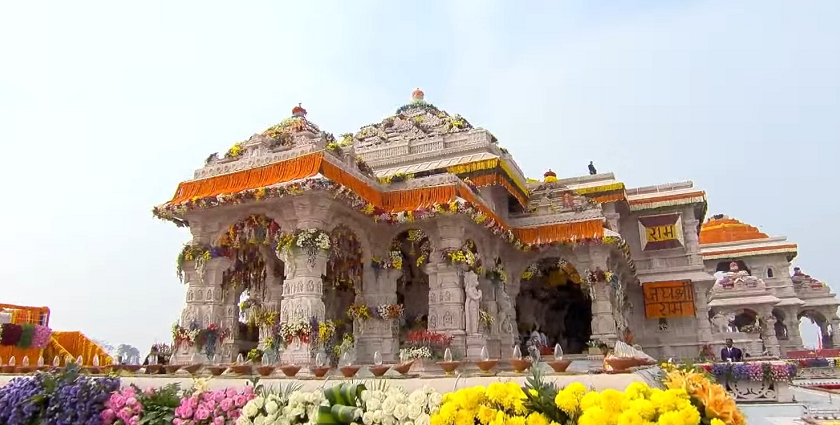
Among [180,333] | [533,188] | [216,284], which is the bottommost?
[180,333]

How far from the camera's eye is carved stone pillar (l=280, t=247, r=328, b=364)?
11.6m

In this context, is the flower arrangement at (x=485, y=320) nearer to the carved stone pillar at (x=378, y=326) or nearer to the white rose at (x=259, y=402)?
the carved stone pillar at (x=378, y=326)

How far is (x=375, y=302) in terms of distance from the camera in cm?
1400

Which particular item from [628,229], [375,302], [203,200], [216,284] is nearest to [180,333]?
[216,284]

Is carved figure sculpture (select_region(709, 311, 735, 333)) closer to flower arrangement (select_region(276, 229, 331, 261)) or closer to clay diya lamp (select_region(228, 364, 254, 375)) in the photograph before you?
flower arrangement (select_region(276, 229, 331, 261))

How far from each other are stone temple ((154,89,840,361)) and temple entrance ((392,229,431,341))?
44mm

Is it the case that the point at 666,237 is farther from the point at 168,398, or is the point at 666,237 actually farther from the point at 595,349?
the point at 168,398

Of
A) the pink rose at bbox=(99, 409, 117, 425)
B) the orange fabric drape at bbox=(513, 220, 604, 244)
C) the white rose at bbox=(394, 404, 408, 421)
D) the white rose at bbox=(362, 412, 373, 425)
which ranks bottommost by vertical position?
the pink rose at bbox=(99, 409, 117, 425)

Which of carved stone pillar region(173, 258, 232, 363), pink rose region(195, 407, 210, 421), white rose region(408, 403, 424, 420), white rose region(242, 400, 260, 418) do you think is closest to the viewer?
white rose region(408, 403, 424, 420)

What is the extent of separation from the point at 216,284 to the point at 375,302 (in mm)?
3818

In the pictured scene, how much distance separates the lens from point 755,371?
12.1 meters

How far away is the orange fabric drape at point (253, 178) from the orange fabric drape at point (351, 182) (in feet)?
0.83

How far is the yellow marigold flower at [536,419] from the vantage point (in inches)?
147

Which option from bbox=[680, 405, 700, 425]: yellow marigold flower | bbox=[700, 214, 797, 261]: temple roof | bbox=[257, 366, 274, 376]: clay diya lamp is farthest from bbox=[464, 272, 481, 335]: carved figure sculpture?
bbox=[700, 214, 797, 261]: temple roof
